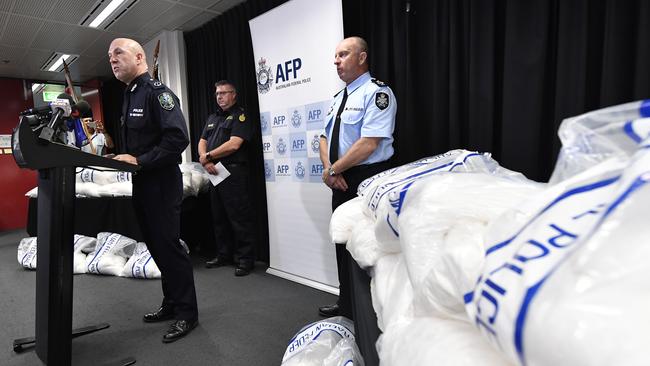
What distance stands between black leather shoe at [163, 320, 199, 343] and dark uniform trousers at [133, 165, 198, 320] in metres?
0.14

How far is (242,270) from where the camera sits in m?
2.82

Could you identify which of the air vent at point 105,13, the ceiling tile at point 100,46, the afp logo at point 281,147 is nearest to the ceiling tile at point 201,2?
the air vent at point 105,13

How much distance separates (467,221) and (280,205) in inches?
85.1

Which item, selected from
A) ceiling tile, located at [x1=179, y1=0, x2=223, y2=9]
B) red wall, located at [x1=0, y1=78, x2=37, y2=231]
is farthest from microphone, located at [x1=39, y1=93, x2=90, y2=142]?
red wall, located at [x1=0, y1=78, x2=37, y2=231]

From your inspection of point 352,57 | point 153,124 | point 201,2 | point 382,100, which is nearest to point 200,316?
→ point 153,124

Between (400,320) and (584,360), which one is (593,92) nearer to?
(400,320)

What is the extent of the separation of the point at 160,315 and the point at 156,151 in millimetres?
996

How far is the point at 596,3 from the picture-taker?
1.47 meters

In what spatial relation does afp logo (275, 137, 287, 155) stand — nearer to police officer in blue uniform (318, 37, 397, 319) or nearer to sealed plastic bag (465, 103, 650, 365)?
police officer in blue uniform (318, 37, 397, 319)

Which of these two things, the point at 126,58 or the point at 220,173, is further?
the point at 220,173

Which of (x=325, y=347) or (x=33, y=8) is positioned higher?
(x=33, y=8)

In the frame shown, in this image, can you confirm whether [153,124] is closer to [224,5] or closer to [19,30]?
[224,5]

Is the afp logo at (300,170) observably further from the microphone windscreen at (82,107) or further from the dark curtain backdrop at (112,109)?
the dark curtain backdrop at (112,109)

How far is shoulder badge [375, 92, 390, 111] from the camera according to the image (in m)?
1.79
